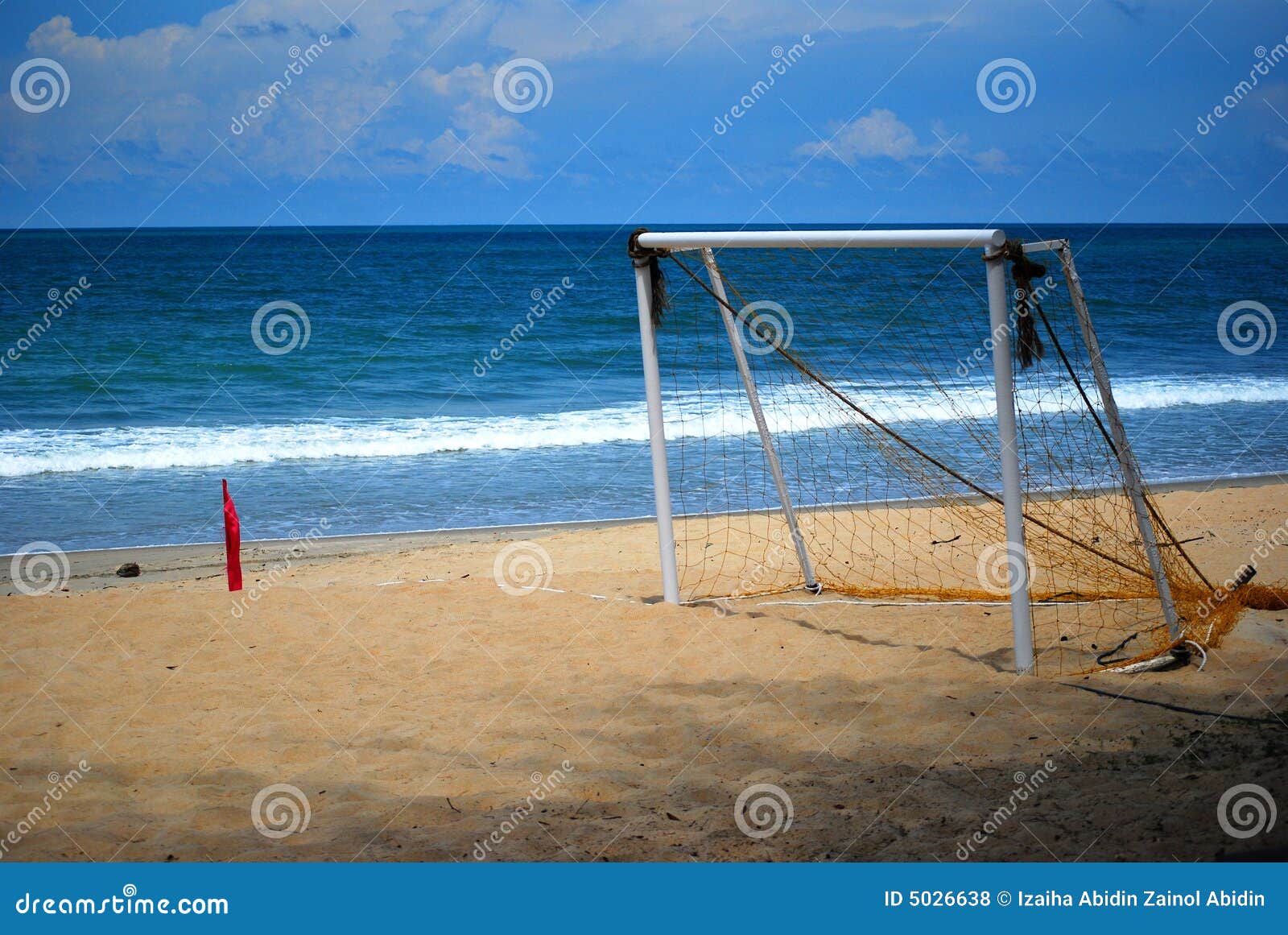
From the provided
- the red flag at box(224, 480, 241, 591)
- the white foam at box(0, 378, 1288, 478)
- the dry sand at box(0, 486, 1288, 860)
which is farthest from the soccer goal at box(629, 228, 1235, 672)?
the red flag at box(224, 480, 241, 591)

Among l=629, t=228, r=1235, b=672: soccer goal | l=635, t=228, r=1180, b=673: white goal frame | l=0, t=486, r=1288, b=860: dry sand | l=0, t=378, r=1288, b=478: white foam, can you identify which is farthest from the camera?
l=0, t=378, r=1288, b=478: white foam

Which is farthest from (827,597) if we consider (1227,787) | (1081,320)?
(1227,787)

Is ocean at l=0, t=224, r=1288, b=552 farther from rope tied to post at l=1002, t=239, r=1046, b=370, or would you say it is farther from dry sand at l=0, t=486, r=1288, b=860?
rope tied to post at l=1002, t=239, r=1046, b=370

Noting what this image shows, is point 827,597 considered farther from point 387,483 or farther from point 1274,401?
point 1274,401

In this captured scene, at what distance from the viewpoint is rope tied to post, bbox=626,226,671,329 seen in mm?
6664

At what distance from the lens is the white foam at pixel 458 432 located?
13562mm

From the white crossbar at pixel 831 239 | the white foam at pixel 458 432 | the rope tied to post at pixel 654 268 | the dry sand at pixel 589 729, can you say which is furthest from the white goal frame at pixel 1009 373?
the white foam at pixel 458 432

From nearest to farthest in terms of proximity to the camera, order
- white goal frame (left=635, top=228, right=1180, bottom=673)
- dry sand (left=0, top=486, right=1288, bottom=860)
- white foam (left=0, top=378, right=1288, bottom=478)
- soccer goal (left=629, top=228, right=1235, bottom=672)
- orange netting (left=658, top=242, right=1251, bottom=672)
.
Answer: dry sand (left=0, top=486, right=1288, bottom=860) < white goal frame (left=635, top=228, right=1180, bottom=673) < soccer goal (left=629, top=228, right=1235, bottom=672) < orange netting (left=658, top=242, right=1251, bottom=672) < white foam (left=0, top=378, right=1288, bottom=478)

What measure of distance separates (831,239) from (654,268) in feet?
4.36

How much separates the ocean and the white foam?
0.07 m

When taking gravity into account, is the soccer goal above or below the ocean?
below

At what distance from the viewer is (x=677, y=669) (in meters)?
5.74

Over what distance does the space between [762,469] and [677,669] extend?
265 inches

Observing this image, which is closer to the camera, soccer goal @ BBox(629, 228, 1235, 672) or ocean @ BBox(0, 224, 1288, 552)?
soccer goal @ BBox(629, 228, 1235, 672)
